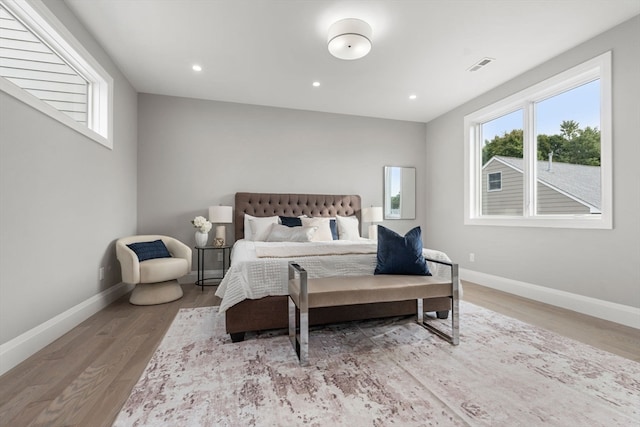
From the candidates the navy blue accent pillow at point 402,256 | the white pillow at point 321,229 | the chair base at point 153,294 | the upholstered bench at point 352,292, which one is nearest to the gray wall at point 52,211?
the chair base at point 153,294

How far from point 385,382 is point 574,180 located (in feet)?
10.1

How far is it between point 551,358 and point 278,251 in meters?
2.13

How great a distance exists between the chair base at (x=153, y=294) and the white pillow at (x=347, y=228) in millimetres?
2284

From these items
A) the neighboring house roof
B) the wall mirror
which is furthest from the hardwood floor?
the wall mirror

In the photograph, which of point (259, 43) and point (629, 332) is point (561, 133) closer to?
point (629, 332)

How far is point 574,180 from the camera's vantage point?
3.13 metres

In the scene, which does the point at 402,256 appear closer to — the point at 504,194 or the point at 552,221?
the point at 552,221

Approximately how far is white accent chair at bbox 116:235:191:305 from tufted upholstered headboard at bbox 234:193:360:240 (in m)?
1.11

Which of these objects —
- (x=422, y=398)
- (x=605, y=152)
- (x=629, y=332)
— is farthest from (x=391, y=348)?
(x=605, y=152)

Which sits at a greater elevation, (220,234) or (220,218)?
(220,218)

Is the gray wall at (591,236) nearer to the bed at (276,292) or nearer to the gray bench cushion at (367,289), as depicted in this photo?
the bed at (276,292)

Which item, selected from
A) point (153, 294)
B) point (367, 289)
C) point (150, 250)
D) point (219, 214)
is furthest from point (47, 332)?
point (367, 289)

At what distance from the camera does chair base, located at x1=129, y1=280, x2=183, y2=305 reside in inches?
125

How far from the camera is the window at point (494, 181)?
4.03 metres
